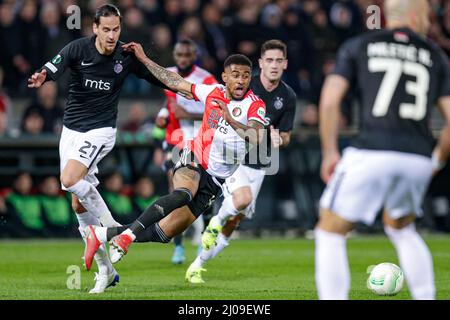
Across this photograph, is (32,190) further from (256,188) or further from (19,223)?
(256,188)

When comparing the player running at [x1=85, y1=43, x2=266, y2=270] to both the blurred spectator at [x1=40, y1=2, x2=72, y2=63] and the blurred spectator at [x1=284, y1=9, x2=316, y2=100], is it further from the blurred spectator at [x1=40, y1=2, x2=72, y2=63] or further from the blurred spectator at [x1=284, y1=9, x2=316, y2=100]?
the blurred spectator at [x1=284, y1=9, x2=316, y2=100]

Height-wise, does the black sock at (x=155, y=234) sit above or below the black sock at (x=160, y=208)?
below

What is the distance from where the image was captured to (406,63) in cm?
675

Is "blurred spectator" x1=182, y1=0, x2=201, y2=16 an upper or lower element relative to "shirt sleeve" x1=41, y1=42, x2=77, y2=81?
upper

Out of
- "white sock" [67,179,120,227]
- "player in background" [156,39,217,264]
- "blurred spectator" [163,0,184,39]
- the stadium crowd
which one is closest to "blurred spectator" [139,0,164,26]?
the stadium crowd

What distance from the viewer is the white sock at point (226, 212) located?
11305mm

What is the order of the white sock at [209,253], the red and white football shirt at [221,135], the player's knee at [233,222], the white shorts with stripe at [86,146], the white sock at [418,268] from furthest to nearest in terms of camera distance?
the player's knee at [233,222] < the white sock at [209,253] < the red and white football shirt at [221,135] < the white shorts with stripe at [86,146] < the white sock at [418,268]

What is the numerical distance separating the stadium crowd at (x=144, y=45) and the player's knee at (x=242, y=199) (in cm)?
527

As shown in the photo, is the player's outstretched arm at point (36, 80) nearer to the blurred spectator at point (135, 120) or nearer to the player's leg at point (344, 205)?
the player's leg at point (344, 205)

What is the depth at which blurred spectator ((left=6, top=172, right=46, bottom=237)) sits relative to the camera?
671 inches

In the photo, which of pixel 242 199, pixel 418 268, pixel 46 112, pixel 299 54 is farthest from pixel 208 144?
pixel 299 54

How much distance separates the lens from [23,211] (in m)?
17.1

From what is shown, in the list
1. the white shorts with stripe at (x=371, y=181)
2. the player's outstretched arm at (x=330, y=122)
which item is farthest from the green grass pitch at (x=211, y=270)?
the player's outstretched arm at (x=330, y=122)

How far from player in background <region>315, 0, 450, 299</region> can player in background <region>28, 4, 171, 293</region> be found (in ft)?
12.5
